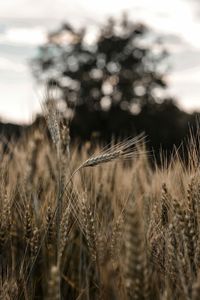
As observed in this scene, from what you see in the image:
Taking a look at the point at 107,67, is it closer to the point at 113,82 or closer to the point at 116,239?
the point at 113,82

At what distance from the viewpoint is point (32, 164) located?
2.07 metres

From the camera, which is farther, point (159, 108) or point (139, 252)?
point (159, 108)

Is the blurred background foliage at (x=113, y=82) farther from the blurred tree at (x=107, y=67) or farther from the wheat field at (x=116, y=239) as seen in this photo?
the wheat field at (x=116, y=239)

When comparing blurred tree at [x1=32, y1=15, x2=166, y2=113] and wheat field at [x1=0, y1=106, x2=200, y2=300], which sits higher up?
blurred tree at [x1=32, y1=15, x2=166, y2=113]

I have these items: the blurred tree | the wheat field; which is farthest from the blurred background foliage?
the wheat field

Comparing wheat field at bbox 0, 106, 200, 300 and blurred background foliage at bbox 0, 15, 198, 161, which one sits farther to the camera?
blurred background foliage at bbox 0, 15, 198, 161

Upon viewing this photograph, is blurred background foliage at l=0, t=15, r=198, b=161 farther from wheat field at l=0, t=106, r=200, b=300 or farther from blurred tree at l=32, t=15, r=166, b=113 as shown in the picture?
wheat field at l=0, t=106, r=200, b=300

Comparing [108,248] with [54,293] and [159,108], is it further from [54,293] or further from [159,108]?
[159,108]

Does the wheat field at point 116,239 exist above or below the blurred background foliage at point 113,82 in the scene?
below

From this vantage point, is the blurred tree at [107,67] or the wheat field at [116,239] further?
the blurred tree at [107,67]

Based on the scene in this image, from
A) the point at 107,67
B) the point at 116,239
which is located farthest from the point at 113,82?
the point at 116,239

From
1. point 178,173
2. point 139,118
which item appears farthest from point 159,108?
point 178,173

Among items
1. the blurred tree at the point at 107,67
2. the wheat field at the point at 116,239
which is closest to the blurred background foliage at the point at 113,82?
the blurred tree at the point at 107,67

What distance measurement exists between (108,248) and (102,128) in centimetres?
3758
